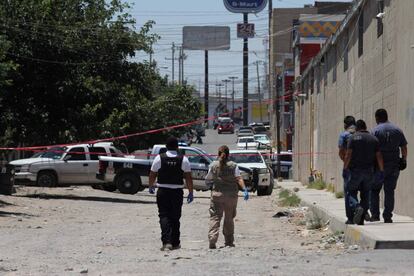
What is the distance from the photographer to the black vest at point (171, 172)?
13.7m

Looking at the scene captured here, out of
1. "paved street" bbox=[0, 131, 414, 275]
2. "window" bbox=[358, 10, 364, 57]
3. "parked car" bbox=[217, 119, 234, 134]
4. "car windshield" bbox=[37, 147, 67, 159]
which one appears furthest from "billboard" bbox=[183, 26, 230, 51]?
"window" bbox=[358, 10, 364, 57]

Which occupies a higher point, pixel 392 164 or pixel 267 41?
pixel 267 41

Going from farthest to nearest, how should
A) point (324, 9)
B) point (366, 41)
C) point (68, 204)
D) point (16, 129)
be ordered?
point (324, 9)
point (16, 129)
point (68, 204)
point (366, 41)

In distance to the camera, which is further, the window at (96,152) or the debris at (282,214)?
the window at (96,152)

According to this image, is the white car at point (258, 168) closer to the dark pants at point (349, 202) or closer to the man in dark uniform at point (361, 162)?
the dark pants at point (349, 202)

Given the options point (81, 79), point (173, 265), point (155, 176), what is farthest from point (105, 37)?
point (173, 265)

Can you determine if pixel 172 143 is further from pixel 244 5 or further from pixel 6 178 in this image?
pixel 244 5

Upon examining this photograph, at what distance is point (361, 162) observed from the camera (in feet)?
45.1

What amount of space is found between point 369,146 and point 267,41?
9755cm

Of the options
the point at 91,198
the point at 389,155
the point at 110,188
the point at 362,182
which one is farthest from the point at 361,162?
the point at 110,188

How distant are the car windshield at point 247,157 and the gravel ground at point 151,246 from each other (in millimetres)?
8515

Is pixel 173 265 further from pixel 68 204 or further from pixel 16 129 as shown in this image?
pixel 16 129

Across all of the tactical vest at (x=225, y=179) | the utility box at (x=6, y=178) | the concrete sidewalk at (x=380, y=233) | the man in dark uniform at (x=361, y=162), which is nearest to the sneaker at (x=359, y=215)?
the man in dark uniform at (x=361, y=162)

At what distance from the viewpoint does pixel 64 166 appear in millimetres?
33875
